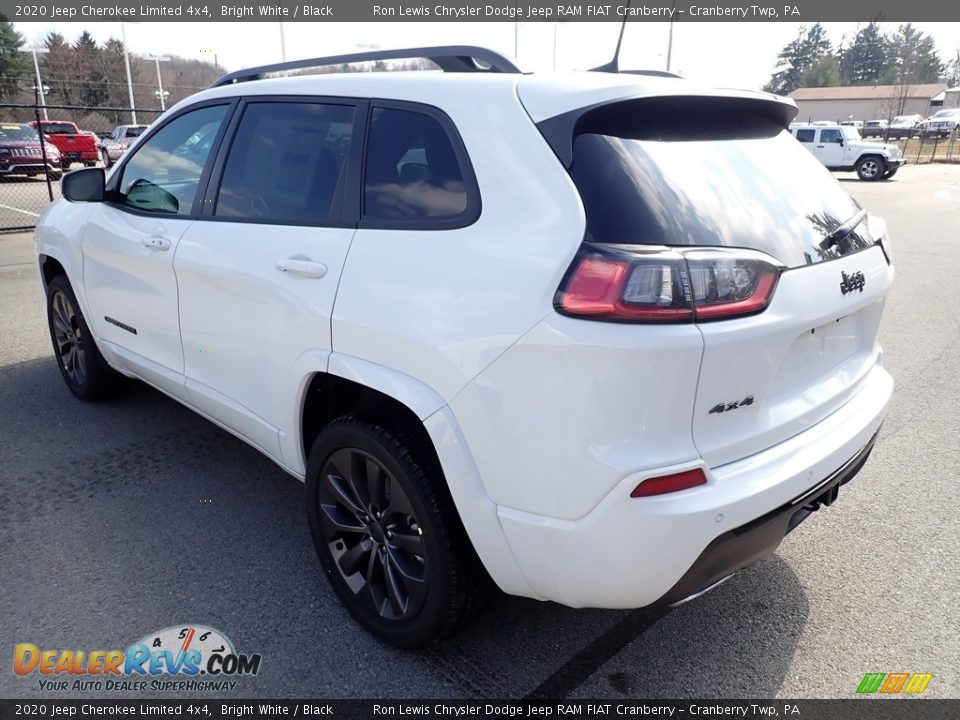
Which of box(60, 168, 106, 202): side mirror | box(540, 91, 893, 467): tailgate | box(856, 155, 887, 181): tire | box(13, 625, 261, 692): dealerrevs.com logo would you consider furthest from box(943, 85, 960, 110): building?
box(13, 625, 261, 692): dealerrevs.com logo

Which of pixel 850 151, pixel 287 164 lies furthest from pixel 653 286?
pixel 850 151

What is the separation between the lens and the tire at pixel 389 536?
2.25 metres

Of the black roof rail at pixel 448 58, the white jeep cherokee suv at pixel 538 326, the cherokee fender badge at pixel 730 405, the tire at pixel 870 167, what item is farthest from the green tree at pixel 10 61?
the cherokee fender badge at pixel 730 405

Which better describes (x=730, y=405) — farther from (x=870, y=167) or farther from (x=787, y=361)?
(x=870, y=167)

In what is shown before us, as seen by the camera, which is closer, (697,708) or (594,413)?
(594,413)

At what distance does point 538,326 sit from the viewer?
1.89m

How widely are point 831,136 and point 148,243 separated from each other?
29284 millimetres

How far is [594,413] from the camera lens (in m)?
A: 1.84

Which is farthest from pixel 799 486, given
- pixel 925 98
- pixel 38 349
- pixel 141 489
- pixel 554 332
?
pixel 925 98

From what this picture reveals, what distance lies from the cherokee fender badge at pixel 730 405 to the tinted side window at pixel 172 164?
2.43 meters

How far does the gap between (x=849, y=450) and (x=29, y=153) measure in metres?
23.8

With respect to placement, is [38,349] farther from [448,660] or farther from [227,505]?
[448,660]

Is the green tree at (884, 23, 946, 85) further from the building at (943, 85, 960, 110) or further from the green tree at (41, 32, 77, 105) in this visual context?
the green tree at (41, 32, 77, 105)

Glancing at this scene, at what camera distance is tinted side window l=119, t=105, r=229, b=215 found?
3.27 m
